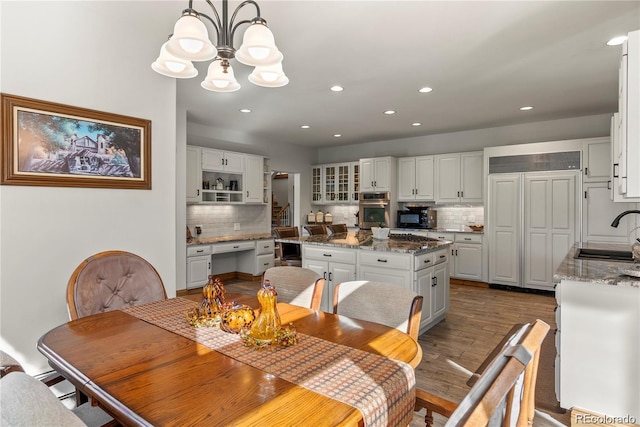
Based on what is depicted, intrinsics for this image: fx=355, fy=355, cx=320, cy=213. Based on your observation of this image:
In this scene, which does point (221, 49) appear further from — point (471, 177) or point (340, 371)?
point (471, 177)

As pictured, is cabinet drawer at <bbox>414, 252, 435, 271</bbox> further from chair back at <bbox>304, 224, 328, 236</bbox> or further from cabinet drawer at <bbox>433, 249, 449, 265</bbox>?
chair back at <bbox>304, 224, 328, 236</bbox>

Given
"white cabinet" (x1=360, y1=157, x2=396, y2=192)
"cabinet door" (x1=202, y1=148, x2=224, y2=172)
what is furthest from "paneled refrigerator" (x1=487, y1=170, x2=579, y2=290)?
"cabinet door" (x1=202, y1=148, x2=224, y2=172)

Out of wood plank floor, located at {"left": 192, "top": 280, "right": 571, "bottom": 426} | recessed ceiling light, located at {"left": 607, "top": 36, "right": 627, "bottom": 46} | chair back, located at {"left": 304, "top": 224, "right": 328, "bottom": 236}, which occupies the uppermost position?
recessed ceiling light, located at {"left": 607, "top": 36, "right": 627, "bottom": 46}

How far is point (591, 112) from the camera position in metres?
5.09

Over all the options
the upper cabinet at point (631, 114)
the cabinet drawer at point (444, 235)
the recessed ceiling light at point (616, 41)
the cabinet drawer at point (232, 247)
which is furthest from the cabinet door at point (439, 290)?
the cabinet drawer at point (232, 247)

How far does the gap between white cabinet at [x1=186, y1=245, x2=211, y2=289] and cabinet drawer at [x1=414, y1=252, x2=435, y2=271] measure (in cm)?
310

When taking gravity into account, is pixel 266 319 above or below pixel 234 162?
below

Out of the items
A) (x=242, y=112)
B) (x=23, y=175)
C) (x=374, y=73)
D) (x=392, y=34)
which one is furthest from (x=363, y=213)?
(x=23, y=175)

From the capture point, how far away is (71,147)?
2.30 meters

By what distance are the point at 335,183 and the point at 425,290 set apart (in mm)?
4503

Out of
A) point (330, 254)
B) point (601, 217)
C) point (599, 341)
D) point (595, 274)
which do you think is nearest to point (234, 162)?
point (330, 254)

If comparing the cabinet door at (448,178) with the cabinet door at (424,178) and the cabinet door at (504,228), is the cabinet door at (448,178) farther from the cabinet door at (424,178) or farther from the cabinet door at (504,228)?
the cabinet door at (504,228)

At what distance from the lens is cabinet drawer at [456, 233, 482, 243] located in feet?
19.0

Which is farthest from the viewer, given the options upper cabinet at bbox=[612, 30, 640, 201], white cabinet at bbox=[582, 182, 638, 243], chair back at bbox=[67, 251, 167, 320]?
white cabinet at bbox=[582, 182, 638, 243]
